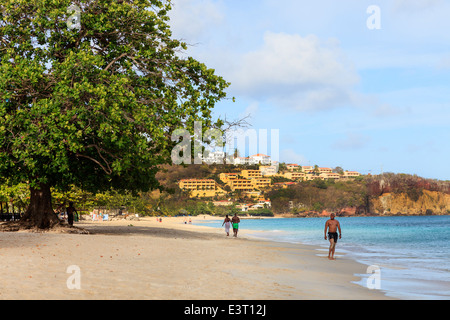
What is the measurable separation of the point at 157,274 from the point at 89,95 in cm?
1247

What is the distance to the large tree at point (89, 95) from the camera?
73.2 ft

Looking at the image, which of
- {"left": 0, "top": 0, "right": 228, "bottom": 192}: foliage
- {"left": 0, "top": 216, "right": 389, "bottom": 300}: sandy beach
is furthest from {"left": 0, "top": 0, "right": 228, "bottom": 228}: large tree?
{"left": 0, "top": 216, "right": 389, "bottom": 300}: sandy beach

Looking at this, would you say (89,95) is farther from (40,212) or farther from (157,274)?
(157,274)

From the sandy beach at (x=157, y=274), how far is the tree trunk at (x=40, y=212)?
698 cm

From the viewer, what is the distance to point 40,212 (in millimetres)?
27656

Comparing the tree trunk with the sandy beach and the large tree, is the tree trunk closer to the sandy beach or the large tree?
the large tree

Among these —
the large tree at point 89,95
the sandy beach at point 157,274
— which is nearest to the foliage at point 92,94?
the large tree at point 89,95

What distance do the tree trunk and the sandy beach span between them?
698 cm

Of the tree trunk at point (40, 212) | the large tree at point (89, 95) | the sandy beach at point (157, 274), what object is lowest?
the sandy beach at point (157, 274)

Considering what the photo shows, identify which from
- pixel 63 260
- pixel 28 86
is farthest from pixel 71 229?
pixel 63 260

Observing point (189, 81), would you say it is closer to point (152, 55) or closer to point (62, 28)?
point (152, 55)

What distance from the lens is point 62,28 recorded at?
25.2 meters

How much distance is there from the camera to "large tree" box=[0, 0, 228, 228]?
2230 centimetres

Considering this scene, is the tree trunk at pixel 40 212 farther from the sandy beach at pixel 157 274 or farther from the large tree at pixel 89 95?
the sandy beach at pixel 157 274
